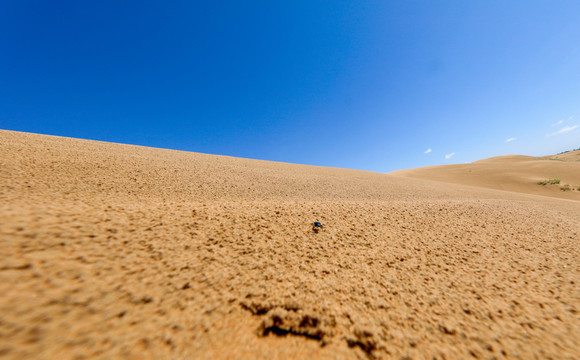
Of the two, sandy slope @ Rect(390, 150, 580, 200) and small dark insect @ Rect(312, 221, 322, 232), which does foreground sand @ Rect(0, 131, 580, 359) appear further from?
sandy slope @ Rect(390, 150, 580, 200)

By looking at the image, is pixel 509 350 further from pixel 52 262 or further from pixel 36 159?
pixel 36 159

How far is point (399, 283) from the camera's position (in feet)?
5.35

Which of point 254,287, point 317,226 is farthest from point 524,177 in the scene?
point 254,287

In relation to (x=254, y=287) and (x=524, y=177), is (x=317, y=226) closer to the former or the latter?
(x=254, y=287)

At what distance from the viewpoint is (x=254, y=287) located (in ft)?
4.73

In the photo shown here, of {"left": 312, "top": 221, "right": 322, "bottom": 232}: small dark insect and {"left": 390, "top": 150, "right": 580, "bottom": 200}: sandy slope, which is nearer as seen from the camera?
{"left": 312, "top": 221, "right": 322, "bottom": 232}: small dark insect

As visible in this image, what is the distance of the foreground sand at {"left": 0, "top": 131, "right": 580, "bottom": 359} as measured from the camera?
3.25 feet

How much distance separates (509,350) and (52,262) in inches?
114

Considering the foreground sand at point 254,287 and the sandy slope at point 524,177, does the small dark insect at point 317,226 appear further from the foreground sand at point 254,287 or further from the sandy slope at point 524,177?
the sandy slope at point 524,177

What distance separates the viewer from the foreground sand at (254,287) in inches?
38.9

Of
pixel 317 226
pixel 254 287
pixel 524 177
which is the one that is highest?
pixel 524 177

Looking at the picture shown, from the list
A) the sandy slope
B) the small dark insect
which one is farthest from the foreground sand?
the sandy slope

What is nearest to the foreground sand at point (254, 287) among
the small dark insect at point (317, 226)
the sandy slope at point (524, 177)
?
the small dark insect at point (317, 226)

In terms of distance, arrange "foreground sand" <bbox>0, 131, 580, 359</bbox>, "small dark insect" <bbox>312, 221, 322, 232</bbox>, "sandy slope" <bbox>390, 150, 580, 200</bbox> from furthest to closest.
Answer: "sandy slope" <bbox>390, 150, 580, 200</bbox>, "small dark insect" <bbox>312, 221, 322, 232</bbox>, "foreground sand" <bbox>0, 131, 580, 359</bbox>
